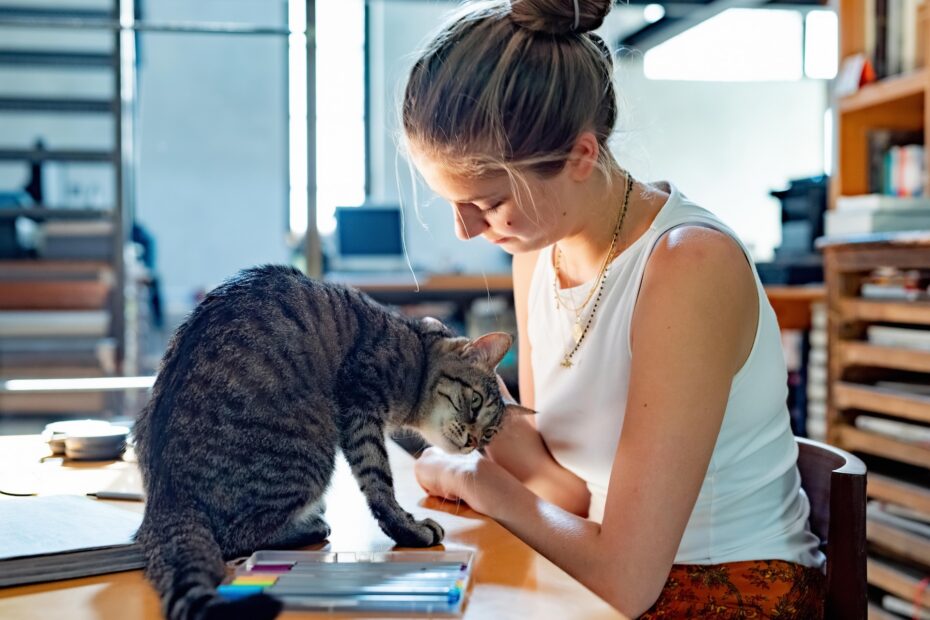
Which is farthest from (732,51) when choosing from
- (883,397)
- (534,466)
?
(534,466)

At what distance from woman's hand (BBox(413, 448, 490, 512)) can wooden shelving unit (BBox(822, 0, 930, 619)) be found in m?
1.27

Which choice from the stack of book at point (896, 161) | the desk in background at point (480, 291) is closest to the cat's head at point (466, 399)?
the stack of book at point (896, 161)

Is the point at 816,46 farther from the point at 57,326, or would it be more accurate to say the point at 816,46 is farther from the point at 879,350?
the point at 57,326

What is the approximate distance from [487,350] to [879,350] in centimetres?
128

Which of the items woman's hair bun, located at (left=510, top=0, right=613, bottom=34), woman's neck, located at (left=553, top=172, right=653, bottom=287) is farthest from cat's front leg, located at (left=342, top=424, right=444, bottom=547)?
woman's hair bun, located at (left=510, top=0, right=613, bottom=34)

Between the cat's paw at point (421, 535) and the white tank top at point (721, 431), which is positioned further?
the white tank top at point (721, 431)

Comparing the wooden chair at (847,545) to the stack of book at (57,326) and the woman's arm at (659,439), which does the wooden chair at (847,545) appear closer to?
the woman's arm at (659,439)

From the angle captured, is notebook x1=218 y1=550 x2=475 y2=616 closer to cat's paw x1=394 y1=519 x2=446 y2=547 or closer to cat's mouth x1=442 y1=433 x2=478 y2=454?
cat's paw x1=394 y1=519 x2=446 y2=547

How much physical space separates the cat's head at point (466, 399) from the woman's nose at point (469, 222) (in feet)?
0.54

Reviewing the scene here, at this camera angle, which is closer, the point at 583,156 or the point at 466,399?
the point at 583,156

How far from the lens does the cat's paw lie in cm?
92

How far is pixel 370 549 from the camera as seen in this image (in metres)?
0.92

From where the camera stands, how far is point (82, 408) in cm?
411

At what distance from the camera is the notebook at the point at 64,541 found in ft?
2.70
